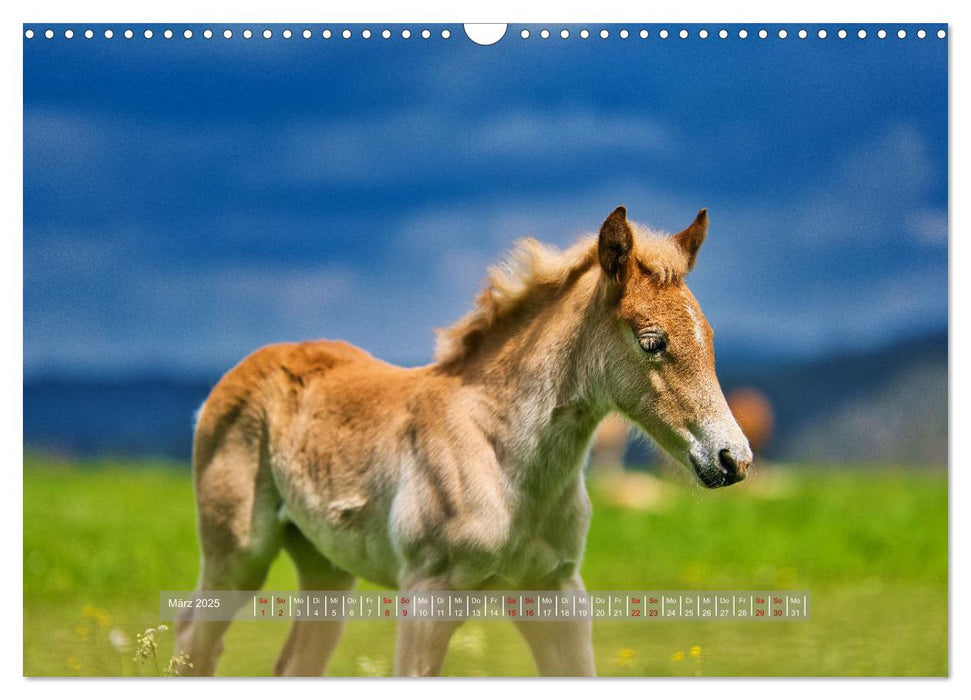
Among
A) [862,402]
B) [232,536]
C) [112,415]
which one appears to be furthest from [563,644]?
[112,415]

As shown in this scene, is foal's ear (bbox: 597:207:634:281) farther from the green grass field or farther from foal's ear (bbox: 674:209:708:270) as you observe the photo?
the green grass field

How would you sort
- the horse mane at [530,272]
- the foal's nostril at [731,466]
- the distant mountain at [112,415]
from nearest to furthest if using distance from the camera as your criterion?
the foal's nostril at [731,466], the horse mane at [530,272], the distant mountain at [112,415]

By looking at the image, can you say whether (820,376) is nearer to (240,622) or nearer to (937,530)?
(937,530)

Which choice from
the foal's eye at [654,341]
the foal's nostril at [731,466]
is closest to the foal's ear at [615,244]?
the foal's eye at [654,341]

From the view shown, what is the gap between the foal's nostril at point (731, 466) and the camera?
3.66m

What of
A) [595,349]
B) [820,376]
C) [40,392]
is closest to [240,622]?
[40,392]

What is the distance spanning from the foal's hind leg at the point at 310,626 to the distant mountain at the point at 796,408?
39.4 inches

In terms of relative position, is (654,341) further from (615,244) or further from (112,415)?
(112,415)

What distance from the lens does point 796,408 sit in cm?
609

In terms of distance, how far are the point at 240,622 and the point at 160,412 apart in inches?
49.1

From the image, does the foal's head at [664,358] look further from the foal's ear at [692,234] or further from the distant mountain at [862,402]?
the distant mountain at [862,402]

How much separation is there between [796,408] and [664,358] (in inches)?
98.9

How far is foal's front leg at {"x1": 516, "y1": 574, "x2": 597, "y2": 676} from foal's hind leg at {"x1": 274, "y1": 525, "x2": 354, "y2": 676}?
3.45 feet

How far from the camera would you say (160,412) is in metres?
5.81
